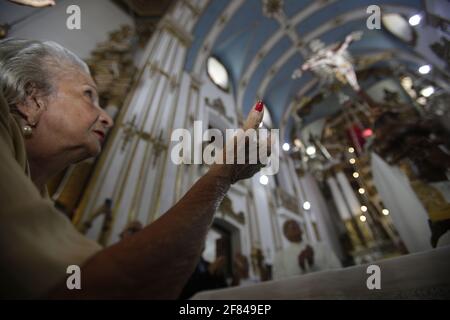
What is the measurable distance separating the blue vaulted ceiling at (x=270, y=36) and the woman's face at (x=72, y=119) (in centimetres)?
622

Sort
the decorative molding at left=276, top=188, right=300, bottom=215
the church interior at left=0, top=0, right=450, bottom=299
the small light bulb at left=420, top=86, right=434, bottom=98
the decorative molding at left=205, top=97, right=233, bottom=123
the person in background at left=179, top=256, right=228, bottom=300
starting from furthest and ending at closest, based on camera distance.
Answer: the decorative molding at left=276, top=188, right=300, bottom=215 → the decorative molding at left=205, top=97, right=233, bottom=123 → the small light bulb at left=420, top=86, right=434, bottom=98 → the person in background at left=179, top=256, right=228, bottom=300 → the church interior at left=0, top=0, right=450, bottom=299

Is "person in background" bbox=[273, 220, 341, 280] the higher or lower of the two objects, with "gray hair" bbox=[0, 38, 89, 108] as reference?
lower

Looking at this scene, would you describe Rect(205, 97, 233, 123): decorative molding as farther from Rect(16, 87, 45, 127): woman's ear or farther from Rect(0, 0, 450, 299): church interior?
Rect(16, 87, 45, 127): woman's ear

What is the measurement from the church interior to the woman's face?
1.21 metres

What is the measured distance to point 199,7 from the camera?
6.75m

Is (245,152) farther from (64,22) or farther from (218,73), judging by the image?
(218,73)

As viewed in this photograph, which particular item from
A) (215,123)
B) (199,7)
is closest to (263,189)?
(215,123)

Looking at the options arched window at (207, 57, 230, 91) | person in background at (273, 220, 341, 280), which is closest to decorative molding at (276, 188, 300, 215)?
person in background at (273, 220, 341, 280)

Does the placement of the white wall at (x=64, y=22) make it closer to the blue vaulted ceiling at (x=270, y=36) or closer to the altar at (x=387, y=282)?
the blue vaulted ceiling at (x=270, y=36)

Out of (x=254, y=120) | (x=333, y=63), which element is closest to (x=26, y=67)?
(x=254, y=120)

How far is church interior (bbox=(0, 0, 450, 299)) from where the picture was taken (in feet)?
5.57

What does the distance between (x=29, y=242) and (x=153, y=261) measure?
0.24 meters

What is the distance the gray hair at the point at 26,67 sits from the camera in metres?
0.95

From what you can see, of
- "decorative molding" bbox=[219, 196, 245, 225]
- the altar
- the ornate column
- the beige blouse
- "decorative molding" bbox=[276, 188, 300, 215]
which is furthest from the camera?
"decorative molding" bbox=[276, 188, 300, 215]
